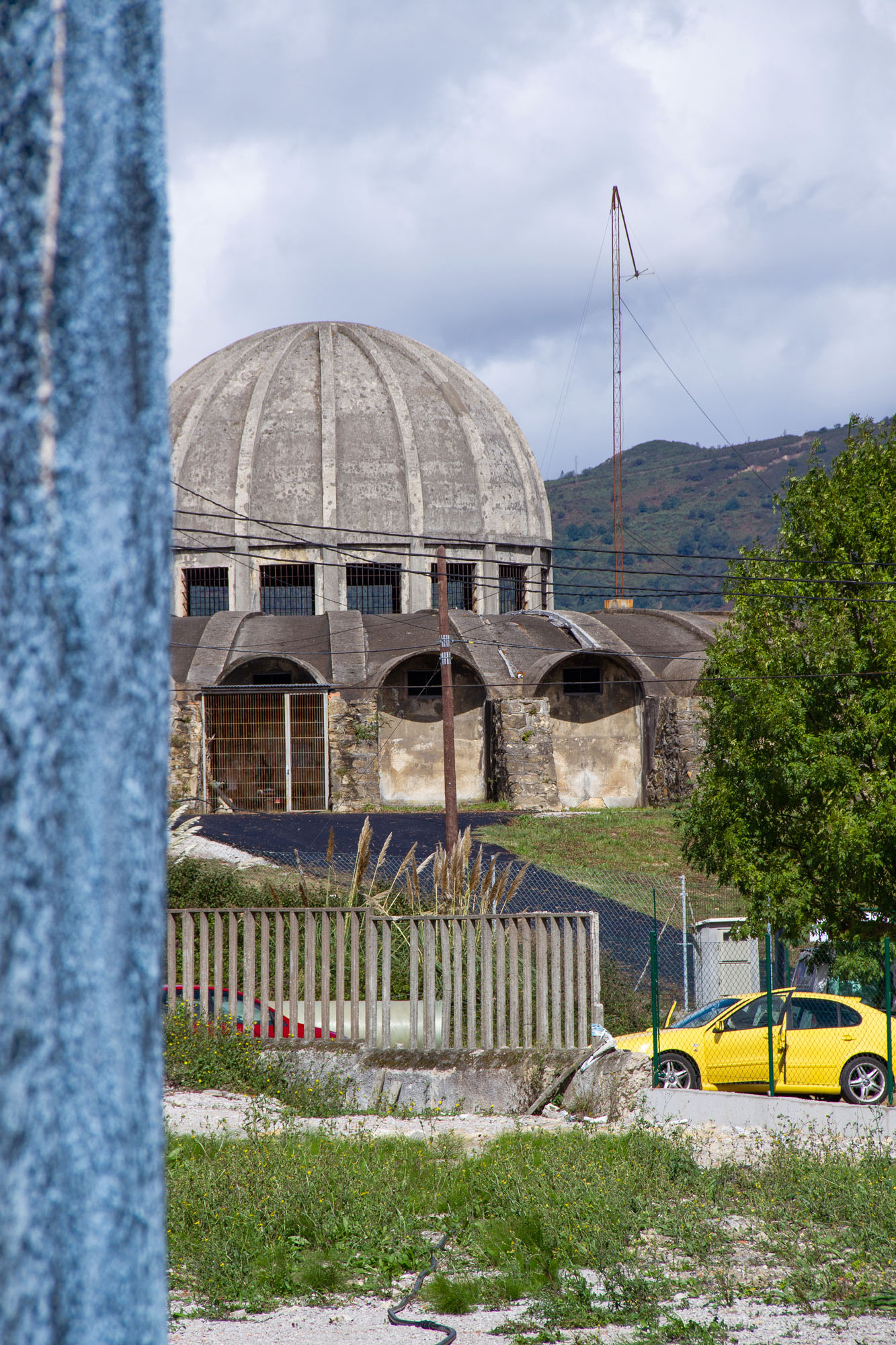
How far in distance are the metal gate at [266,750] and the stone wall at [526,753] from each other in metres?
4.64

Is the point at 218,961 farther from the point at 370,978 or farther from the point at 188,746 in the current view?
the point at 188,746

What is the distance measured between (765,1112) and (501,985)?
8.76 ft

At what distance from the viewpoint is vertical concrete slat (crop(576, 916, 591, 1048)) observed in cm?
1105

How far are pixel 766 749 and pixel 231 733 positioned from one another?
1946 centimetres

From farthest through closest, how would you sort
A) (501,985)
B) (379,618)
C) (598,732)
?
(379,618)
(598,732)
(501,985)

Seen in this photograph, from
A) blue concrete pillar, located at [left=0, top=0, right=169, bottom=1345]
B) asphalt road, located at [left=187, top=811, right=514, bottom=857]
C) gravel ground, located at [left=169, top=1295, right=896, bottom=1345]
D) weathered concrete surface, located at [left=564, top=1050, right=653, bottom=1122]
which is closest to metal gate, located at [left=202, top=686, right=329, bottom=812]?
asphalt road, located at [left=187, top=811, right=514, bottom=857]

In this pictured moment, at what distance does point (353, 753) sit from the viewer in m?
29.6

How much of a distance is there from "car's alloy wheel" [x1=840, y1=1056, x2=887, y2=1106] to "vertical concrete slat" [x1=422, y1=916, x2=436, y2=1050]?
4281 mm

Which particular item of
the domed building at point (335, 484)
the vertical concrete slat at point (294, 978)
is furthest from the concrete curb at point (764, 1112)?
the domed building at point (335, 484)

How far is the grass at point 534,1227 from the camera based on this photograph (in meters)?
6.00

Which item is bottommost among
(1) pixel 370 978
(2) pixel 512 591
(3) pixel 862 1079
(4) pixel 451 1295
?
(3) pixel 862 1079

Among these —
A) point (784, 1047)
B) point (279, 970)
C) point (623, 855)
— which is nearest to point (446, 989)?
point (279, 970)

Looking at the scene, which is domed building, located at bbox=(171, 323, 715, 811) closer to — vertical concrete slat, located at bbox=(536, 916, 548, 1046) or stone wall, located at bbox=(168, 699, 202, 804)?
→ stone wall, located at bbox=(168, 699, 202, 804)

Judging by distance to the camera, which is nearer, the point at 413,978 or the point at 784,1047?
the point at 413,978
